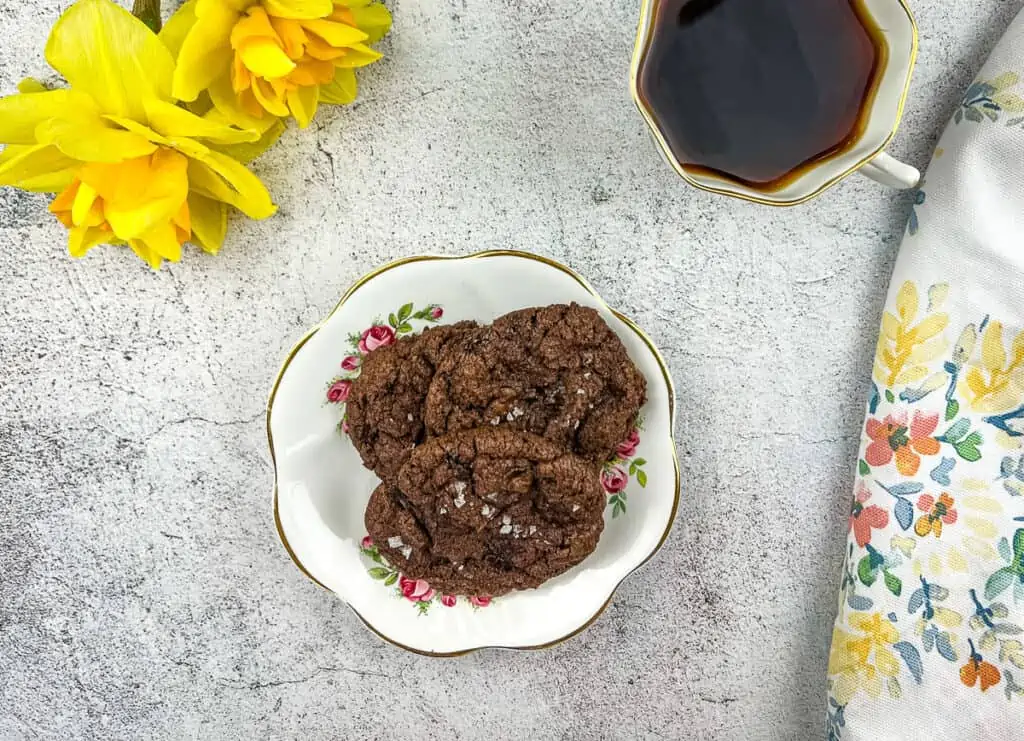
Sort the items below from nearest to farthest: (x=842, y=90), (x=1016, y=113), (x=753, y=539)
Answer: (x=842, y=90)
(x=1016, y=113)
(x=753, y=539)

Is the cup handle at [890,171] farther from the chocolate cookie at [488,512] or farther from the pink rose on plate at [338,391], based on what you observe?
the pink rose on plate at [338,391]

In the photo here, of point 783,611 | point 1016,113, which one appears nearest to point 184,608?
point 783,611

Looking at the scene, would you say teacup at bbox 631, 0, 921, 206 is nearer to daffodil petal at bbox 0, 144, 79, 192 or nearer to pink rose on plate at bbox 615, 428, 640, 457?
pink rose on plate at bbox 615, 428, 640, 457

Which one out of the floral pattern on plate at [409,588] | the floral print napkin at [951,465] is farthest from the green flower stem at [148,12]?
the floral print napkin at [951,465]

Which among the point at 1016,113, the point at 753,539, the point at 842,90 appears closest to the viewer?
the point at 842,90

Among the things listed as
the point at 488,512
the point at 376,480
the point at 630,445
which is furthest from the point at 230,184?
the point at 630,445

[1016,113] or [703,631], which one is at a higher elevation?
[1016,113]

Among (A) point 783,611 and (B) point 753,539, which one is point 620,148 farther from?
(A) point 783,611

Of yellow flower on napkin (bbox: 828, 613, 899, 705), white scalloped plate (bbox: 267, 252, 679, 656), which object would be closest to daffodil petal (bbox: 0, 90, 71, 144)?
white scalloped plate (bbox: 267, 252, 679, 656)

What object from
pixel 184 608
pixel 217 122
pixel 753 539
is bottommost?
pixel 184 608
